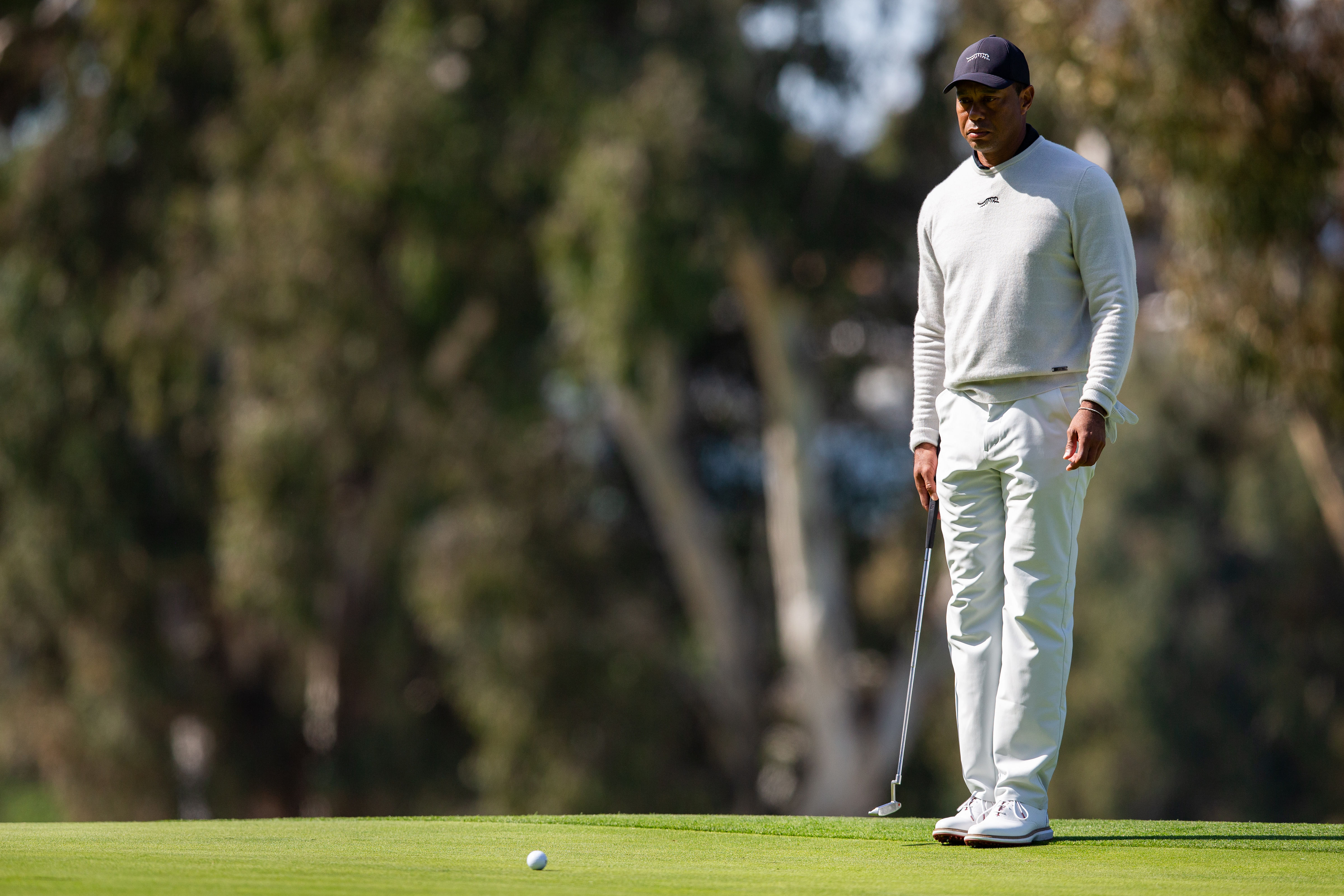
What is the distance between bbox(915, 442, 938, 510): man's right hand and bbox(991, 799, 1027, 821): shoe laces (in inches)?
27.3

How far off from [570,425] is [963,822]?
1071 centimetres

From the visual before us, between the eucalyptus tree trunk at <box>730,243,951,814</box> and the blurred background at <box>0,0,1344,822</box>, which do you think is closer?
the blurred background at <box>0,0,1344,822</box>

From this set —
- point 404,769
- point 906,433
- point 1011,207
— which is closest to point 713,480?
point 906,433

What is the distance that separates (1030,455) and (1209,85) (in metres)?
6.49

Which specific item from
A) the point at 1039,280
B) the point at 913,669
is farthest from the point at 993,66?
the point at 913,669

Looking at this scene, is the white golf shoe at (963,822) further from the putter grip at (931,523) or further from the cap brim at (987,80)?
the cap brim at (987,80)

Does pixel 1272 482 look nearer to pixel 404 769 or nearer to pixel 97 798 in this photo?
pixel 404 769

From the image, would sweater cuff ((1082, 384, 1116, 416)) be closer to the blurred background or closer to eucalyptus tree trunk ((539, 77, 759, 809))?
the blurred background

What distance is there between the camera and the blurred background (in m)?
11.6

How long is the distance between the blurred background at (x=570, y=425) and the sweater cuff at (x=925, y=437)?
6273 mm

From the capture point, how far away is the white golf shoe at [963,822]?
379 centimetres

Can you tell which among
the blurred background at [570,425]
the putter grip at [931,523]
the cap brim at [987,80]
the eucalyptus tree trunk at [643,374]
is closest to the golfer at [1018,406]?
the cap brim at [987,80]

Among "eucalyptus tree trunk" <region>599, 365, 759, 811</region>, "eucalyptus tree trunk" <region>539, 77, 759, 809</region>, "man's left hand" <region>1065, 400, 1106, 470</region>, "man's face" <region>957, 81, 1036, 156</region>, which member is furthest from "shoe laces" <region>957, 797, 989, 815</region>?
"eucalyptus tree trunk" <region>599, 365, 759, 811</region>

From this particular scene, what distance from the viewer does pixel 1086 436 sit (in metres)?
3.55
